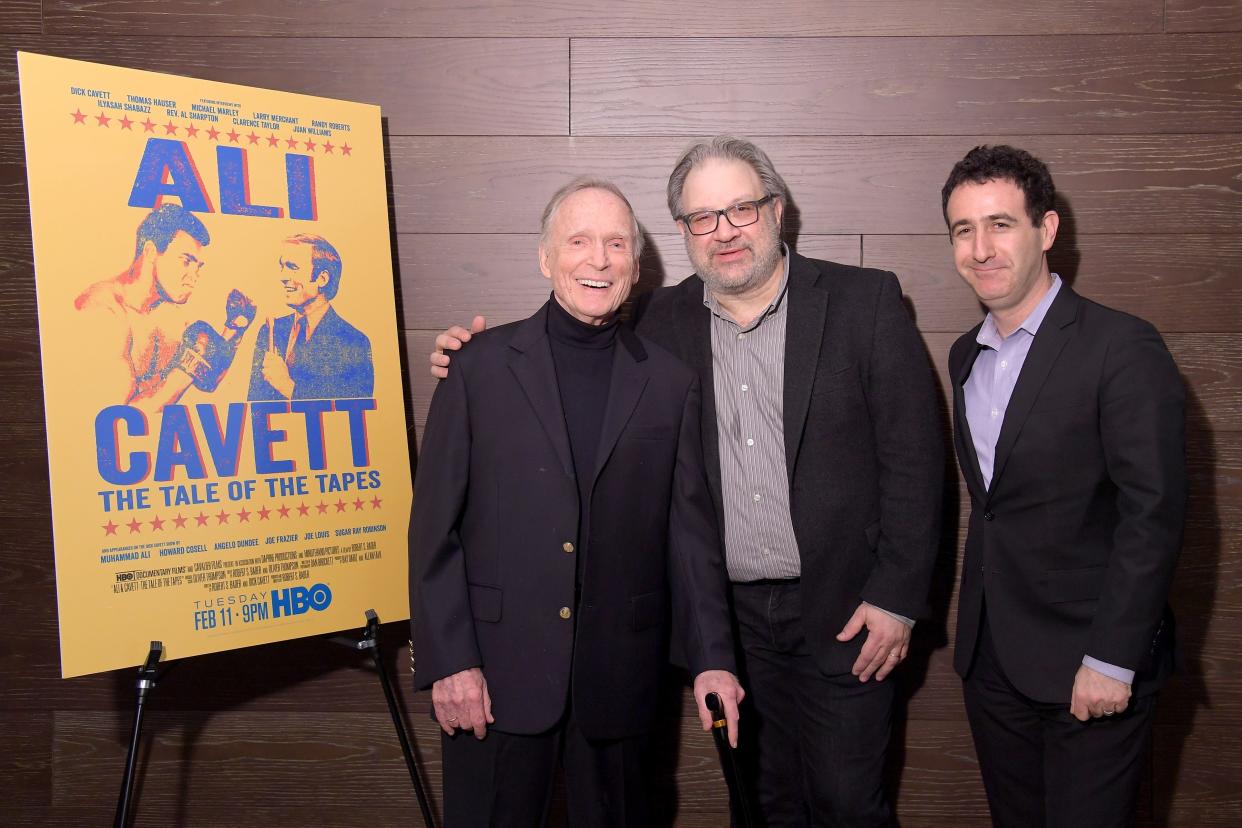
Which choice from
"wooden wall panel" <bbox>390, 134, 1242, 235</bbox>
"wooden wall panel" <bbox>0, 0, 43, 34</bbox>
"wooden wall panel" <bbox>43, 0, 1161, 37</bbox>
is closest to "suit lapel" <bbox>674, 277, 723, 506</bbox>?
"wooden wall panel" <bbox>390, 134, 1242, 235</bbox>

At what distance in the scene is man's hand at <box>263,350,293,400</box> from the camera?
182 cm

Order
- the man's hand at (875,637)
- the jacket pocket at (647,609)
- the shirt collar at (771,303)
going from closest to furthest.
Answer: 1. the jacket pocket at (647,609)
2. the man's hand at (875,637)
3. the shirt collar at (771,303)

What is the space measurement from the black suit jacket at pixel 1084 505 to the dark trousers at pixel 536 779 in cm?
77

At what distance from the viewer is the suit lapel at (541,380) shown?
159cm

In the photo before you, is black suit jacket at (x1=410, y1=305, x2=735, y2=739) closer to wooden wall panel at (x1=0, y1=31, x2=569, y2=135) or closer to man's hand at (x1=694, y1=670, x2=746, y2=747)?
man's hand at (x1=694, y1=670, x2=746, y2=747)

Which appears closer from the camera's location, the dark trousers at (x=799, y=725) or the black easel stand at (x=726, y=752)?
the black easel stand at (x=726, y=752)

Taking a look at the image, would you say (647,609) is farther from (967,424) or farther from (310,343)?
(310,343)

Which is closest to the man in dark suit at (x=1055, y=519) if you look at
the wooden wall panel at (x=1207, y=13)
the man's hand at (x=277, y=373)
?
the wooden wall panel at (x=1207, y=13)

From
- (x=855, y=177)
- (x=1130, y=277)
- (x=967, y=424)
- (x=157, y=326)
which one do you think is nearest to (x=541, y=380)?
(x=157, y=326)

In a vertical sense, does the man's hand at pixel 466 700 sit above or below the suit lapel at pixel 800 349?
below

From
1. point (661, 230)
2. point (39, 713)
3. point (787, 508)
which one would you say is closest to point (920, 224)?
point (661, 230)

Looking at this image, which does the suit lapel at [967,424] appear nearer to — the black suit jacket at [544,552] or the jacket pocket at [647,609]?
the black suit jacket at [544,552]

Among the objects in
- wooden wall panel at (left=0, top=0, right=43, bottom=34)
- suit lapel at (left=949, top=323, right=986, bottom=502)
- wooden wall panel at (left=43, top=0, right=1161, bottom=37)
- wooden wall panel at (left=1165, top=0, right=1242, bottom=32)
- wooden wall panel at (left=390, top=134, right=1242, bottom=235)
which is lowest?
suit lapel at (left=949, top=323, right=986, bottom=502)

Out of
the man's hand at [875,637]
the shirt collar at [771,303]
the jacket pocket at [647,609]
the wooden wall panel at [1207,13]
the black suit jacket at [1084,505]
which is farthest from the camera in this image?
the wooden wall panel at [1207,13]
